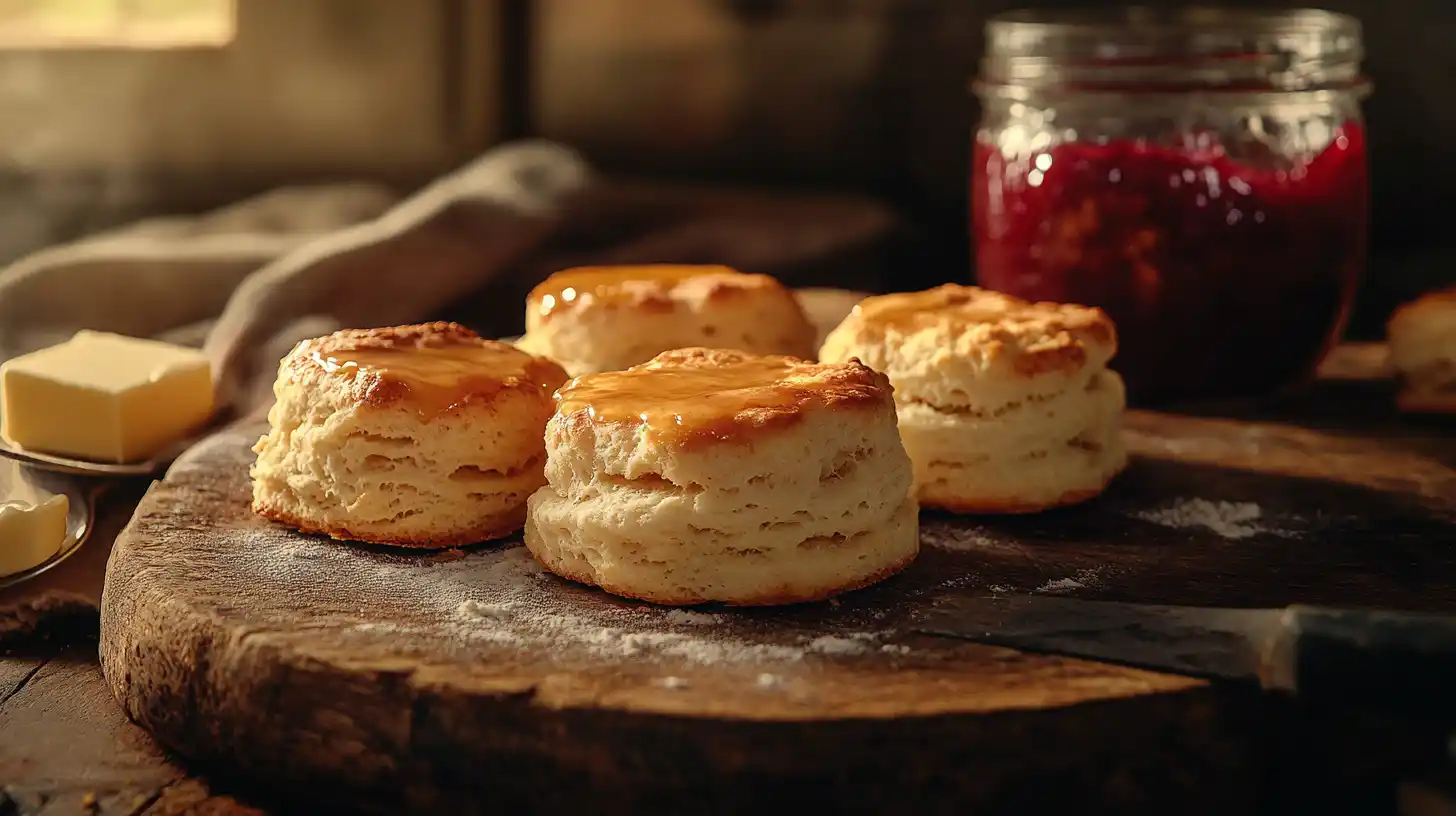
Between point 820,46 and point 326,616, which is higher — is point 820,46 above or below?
above

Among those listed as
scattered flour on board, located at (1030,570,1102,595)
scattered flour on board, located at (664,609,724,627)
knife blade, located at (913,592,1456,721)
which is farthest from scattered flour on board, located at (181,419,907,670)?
scattered flour on board, located at (1030,570,1102,595)

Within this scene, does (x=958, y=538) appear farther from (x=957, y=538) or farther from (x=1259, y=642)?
(x=1259, y=642)

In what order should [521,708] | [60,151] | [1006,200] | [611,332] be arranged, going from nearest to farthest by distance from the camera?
[521,708]
[611,332]
[1006,200]
[60,151]

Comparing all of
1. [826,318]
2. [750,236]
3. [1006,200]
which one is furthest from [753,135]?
[1006,200]

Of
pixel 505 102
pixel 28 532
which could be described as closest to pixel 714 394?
pixel 28 532

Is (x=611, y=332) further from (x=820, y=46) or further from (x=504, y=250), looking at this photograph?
(x=820, y=46)

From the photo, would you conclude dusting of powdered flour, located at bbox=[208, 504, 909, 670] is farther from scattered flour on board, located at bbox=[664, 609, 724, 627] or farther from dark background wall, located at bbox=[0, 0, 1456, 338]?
dark background wall, located at bbox=[0, 0, 1456, 338]
